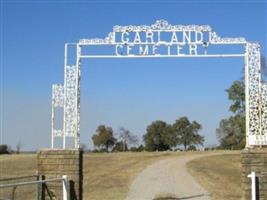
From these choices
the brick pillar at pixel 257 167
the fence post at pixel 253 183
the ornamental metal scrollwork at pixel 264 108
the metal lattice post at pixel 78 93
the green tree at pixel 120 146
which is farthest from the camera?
the green tree at pixel 120 146

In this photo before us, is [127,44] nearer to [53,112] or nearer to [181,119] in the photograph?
[53,112]

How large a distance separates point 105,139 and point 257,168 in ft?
427

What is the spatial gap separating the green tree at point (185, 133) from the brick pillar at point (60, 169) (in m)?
116

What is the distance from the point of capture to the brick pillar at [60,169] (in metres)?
16.6

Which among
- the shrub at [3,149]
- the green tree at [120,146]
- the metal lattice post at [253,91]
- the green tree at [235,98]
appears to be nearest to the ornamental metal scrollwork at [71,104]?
the metal lattice post at [253,91]

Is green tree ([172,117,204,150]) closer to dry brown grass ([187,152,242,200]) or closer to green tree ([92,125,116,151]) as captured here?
green tree ([92,125,116,151])

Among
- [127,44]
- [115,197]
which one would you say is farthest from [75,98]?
[115,197]

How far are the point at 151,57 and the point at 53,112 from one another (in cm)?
306

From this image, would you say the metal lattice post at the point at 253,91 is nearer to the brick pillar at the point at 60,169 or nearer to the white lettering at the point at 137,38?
the white lettering at the point at 137,38

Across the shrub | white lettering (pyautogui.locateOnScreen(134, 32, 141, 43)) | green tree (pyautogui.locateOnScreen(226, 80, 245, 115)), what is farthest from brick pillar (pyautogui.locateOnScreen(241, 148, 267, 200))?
the shrub

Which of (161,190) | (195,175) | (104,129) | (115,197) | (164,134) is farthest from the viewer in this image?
(104,129)

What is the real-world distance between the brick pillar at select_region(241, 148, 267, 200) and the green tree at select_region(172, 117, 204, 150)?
11604 cm

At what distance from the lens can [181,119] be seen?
13638 centimetres

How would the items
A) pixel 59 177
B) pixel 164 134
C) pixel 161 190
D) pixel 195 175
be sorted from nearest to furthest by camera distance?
pixel 59 177, pixel 161 190, pixel 195 175, pixel 164 134
